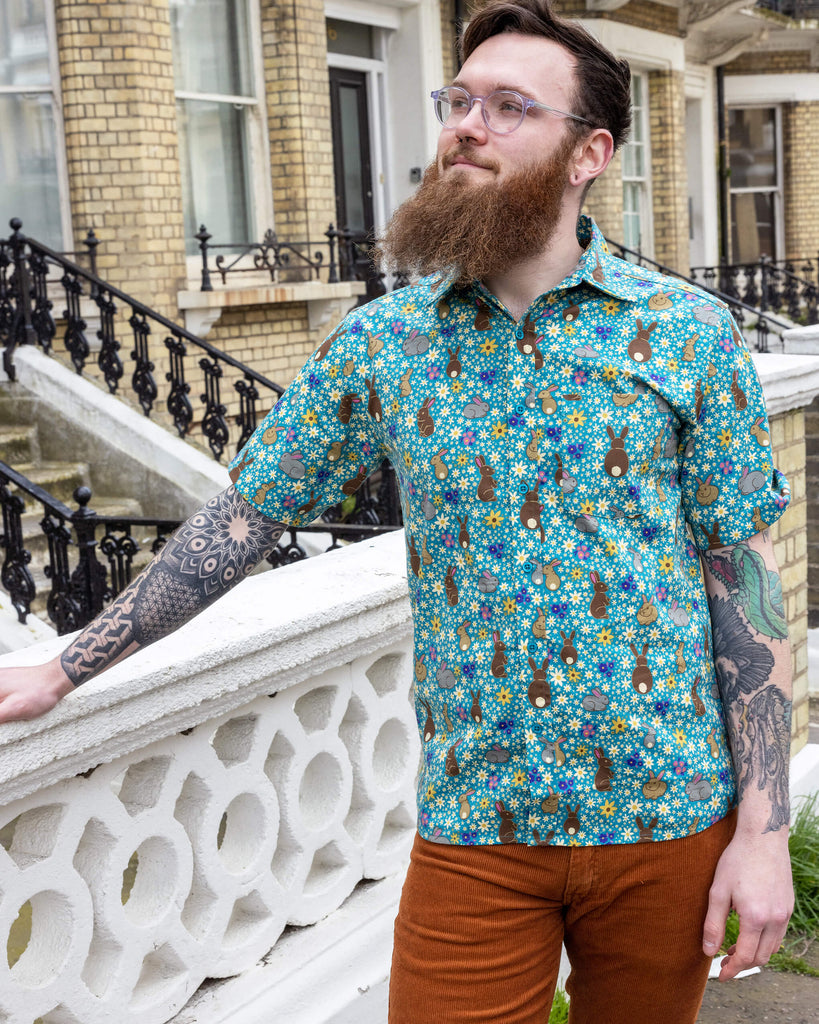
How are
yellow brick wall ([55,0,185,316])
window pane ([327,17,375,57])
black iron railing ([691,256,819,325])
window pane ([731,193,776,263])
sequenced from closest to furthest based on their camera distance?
yellow brick wall ([55,0,185,316]) < window pane ([327,17,375,57]) < black iron railing ([691,256,819,325]) < window pane ([731,193,776,263])

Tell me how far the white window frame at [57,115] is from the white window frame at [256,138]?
1013 mm

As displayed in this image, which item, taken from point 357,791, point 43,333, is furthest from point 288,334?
point 357,791

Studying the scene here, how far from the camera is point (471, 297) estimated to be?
183cm

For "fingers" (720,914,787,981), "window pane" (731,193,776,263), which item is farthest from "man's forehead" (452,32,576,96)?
"window pane" (731,193,776,263)

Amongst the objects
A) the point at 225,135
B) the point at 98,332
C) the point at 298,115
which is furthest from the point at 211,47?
the point at 98,332

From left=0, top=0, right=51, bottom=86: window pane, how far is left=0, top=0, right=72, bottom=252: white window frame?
45mm

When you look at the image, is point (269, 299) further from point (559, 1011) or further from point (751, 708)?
point (751, 708)

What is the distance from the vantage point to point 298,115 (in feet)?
32.3

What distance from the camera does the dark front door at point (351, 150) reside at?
1135 centimetres

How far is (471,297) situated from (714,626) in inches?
23.9

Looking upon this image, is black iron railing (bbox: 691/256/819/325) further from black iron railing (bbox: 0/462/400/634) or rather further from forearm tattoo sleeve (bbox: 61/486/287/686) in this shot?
forearm tattoo sleeve (bbox: 61/486/287/686)

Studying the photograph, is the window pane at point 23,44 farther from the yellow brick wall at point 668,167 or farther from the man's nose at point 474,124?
the yellow brick wall at point 668,167

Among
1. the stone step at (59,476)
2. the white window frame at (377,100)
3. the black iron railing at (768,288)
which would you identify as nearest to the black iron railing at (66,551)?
the stone step at (59,476)

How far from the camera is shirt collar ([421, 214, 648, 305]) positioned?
178 cm
